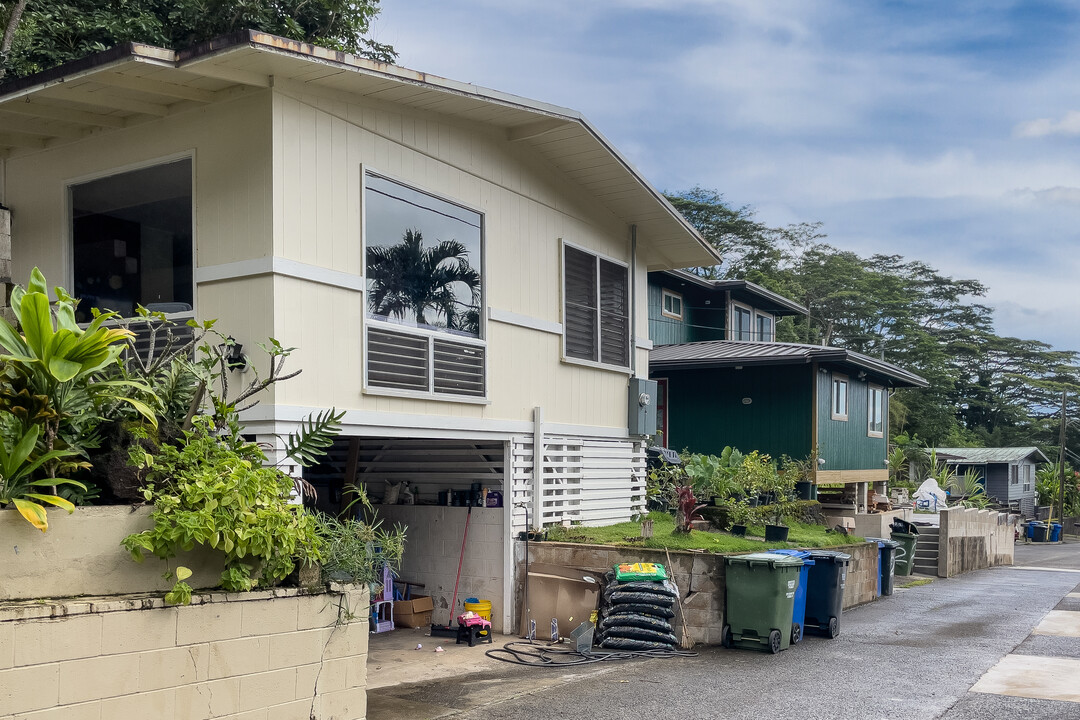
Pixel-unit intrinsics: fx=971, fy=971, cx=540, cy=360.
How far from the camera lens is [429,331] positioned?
32.1ft

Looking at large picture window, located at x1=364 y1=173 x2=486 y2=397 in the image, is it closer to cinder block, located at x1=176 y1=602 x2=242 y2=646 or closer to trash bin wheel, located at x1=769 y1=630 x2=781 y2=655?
cinder block, located at x1=176 y1=602 x2=242 y2=646

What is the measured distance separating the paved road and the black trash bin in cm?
21

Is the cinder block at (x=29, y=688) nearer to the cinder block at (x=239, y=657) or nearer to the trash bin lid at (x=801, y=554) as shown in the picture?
the cinder block at (x=239, y=657)

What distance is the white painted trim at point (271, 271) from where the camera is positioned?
8.09 m

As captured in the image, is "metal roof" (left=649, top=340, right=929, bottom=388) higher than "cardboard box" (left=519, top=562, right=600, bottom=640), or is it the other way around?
"metal roof" (left=649, top=340, right=929, bottom=388)

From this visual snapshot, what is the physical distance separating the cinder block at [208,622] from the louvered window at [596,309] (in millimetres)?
6861

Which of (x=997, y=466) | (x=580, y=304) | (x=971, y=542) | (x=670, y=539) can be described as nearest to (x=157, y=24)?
(x=580, y=304)

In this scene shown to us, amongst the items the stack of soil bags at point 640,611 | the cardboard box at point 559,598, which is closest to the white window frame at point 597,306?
the cardboard box at point 559,598

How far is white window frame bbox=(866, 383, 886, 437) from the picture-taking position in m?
23.8

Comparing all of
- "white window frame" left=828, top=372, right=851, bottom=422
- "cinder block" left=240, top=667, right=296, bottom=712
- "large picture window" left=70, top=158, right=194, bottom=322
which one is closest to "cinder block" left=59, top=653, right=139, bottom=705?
"cinder block" left=240, top=667, right=296, bottom=712

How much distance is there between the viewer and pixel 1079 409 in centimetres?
5559

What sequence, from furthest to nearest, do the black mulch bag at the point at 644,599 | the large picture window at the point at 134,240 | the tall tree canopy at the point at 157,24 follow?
Result: the tall tree canopy at the point at 157,24, the black mulch bag at the point at 644,599, the large picture window at the point at 134,240

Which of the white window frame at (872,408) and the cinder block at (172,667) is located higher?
the white window frame at (872,408)

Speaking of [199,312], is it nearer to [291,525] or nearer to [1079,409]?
[291,525]
